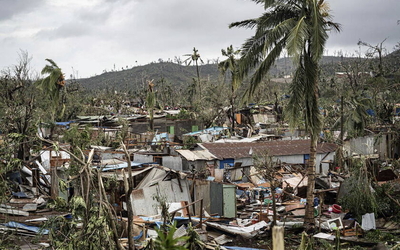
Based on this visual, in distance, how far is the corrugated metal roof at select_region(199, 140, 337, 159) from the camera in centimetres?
1959

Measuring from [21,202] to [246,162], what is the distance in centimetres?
1058

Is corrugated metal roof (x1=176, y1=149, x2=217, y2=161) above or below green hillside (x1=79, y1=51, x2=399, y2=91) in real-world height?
below

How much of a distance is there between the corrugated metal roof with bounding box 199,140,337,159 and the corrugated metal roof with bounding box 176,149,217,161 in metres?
0.36

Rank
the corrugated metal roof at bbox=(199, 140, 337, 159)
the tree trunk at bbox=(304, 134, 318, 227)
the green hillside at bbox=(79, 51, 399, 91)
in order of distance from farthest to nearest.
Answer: the green hillside at bbox=(79, 51, 399, 91)
the corrugated metal roof at bbox=(199, 140, 337, 159)
the tree trunk at bbox=(304, 134, 318, 227)

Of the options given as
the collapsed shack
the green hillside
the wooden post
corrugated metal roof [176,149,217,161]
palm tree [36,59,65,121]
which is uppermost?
the green hillside

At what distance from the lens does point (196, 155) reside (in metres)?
18.4

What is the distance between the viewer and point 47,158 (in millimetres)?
17297

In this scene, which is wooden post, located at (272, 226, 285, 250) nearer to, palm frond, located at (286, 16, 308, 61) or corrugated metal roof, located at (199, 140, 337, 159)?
palm frond, located at (286, 16, 308, 61)

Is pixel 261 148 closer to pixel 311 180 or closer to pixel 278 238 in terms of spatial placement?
pixel 311 180

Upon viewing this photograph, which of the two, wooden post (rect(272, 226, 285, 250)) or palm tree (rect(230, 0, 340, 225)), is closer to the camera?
wooden post (rect(272, 226, 285, 250))

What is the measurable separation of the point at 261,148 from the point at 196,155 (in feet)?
13.3

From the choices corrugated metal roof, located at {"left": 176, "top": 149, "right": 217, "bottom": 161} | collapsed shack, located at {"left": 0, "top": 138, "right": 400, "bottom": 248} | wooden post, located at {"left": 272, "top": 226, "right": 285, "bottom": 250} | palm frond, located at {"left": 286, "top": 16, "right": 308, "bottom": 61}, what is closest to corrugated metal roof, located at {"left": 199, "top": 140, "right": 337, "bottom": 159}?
corrugated metal roof, located at {"left": 176, "top": 149, "right": 217, "bottom": 161}

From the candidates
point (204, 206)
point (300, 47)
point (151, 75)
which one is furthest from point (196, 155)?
point (151, 75)

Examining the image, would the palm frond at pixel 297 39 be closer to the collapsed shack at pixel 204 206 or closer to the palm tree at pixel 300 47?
the palm tree at pixel 300 47
